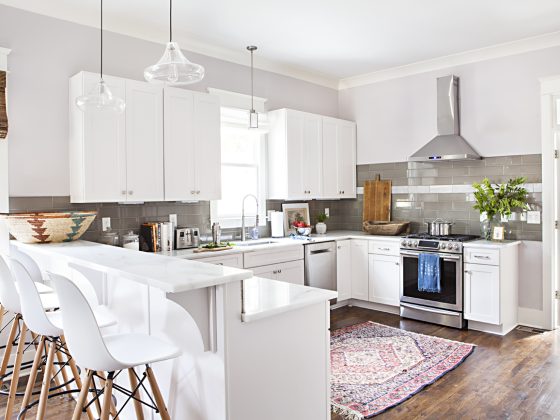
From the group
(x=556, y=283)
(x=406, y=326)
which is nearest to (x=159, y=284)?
(x=406, y=326)

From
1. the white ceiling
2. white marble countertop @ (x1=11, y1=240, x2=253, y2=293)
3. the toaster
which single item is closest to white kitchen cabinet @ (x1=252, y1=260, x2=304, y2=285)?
the toaster

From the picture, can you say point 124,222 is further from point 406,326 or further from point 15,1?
point 406,326

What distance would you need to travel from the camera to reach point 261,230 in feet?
17.9

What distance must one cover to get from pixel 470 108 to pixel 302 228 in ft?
7.41

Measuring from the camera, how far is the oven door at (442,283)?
15.4 ft

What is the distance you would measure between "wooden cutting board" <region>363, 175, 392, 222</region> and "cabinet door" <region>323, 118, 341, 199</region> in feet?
1.43

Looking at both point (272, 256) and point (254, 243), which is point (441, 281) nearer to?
point (272, 256)

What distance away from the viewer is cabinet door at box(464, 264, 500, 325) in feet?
14.7

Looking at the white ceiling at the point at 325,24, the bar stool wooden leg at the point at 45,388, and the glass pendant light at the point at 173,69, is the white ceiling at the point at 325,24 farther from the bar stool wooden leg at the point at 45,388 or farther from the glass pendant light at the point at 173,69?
the bar stool wooden leg at the point at 45,388

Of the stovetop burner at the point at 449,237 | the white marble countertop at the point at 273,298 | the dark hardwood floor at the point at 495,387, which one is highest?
the stovetop burner at the point at 449,237

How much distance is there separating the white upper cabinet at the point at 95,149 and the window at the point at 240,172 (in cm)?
128

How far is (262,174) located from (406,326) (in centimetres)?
226

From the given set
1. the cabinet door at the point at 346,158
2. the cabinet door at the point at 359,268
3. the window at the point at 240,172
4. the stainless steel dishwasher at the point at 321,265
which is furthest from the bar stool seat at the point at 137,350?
the cabinet door at the point at 346,158

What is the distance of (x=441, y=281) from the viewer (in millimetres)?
4789
